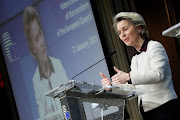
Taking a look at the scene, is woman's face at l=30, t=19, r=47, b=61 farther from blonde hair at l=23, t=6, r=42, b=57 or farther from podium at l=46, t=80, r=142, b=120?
podium at l=46, t=80, r=142, b=120

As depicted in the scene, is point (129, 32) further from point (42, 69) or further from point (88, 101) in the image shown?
point (42, 69)

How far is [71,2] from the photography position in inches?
161

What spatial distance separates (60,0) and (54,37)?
0.50 meters

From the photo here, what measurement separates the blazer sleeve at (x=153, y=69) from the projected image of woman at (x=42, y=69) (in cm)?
238

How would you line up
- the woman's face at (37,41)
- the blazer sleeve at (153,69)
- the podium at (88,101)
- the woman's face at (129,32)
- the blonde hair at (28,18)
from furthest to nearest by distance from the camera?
1. the blonde hair at (28,18)
2. the woman's face at (37,41)
3. the woman's face at (129,32)
4. the blazer sleeve at (153,69)
5. the podium at (88,101)

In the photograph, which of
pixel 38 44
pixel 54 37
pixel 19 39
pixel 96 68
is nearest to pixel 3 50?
pixel 19 39

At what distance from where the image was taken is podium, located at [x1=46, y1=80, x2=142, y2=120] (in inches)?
55.5

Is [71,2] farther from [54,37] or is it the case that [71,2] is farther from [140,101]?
[140,101]

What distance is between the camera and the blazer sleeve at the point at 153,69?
5.76 ft

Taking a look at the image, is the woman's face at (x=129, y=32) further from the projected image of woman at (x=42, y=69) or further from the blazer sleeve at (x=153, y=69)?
the projected image of woman at (x=42, y=69)

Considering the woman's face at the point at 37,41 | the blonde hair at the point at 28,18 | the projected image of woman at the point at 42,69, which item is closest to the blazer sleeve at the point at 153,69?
the projected image of woman at the point at 42,69

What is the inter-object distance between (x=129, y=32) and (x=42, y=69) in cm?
257

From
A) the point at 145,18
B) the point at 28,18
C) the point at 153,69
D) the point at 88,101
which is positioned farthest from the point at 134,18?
the point at 28,18

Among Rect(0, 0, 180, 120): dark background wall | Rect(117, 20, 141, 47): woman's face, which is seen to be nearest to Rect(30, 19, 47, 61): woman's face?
Rect(0, 0, 180, 120): dark background wall
